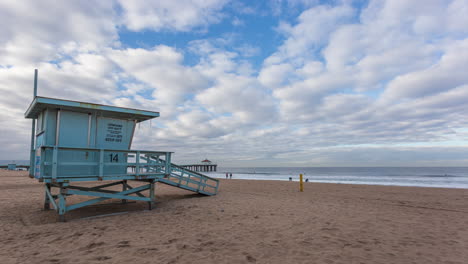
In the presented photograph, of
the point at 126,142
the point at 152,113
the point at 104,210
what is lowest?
the point at 104,210

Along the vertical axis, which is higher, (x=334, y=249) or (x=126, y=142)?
(x=126, y=142)

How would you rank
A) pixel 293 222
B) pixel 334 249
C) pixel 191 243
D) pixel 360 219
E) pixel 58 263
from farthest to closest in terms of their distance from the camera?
pixel 360 219
pixel 293 222
pixel 191 243
pixel 334 249
pixel 58 263

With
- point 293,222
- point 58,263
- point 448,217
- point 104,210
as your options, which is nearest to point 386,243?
point 293,222

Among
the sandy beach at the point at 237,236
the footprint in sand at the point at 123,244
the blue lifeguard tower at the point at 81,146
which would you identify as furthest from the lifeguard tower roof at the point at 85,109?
the footprint in sand at the point at 123,244

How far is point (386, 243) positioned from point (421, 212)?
5.61 meters

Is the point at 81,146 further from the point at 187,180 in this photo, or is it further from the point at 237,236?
the point at 237,236

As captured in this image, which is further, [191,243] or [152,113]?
[152,113]

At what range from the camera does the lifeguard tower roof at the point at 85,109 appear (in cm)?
802

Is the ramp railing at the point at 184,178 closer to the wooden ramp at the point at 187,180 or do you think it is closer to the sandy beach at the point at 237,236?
the wooden ramp at the point at 187,180

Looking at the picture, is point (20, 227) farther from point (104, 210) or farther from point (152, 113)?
point (152, 113)

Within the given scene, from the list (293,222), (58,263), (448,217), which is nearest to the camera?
(58,263)

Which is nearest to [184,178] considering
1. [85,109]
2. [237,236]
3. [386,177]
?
[85,109]

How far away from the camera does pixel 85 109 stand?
8.76 meters

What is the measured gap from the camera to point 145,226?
7250mm
